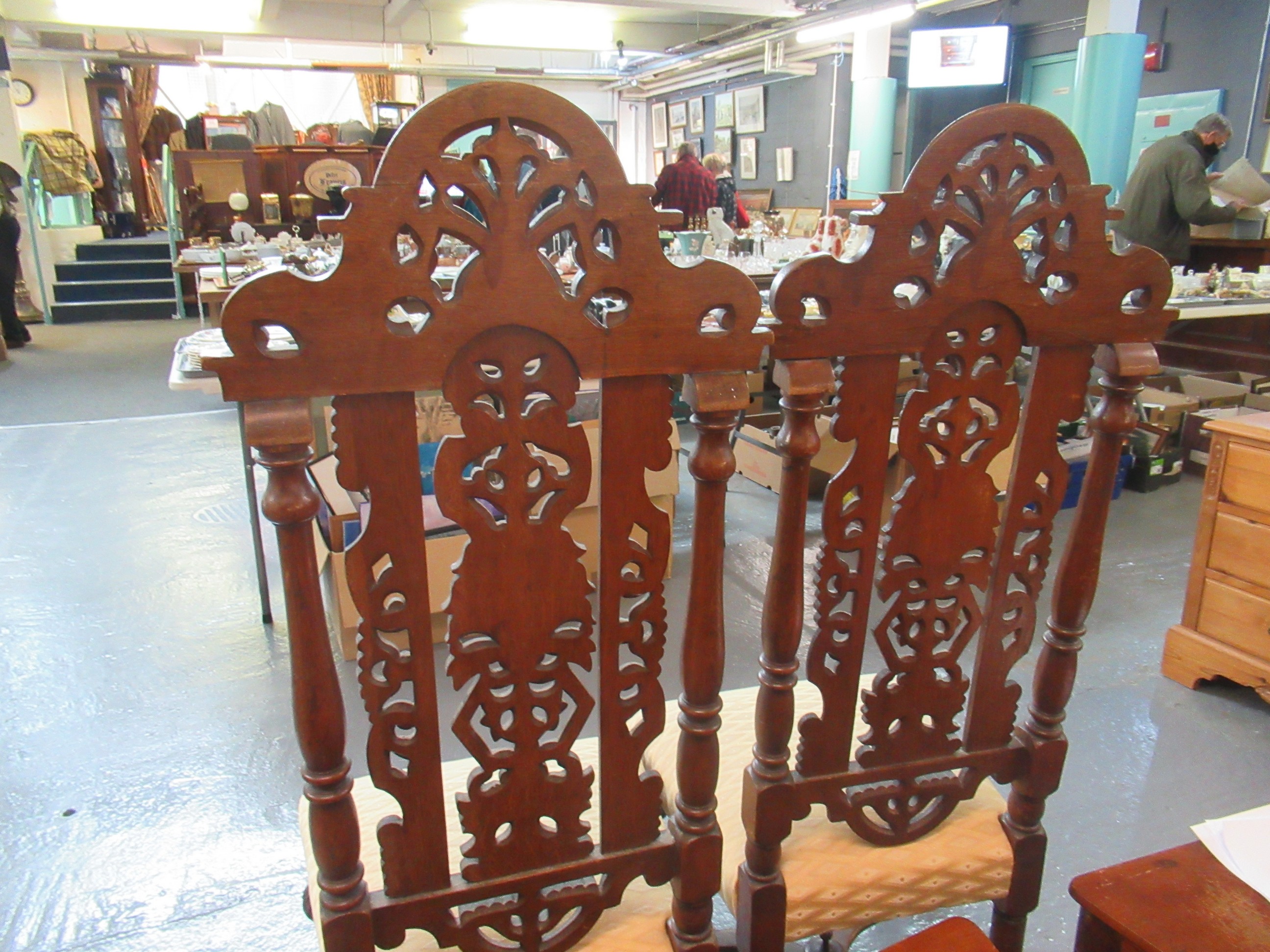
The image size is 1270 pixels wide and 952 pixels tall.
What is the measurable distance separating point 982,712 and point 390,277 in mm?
842

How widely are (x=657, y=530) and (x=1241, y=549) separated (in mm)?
2000

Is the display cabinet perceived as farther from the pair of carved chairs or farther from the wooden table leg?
the wooden table leg

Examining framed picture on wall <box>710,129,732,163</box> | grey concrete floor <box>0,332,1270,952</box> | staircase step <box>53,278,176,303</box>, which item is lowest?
grey concrete floor <box>0,332,1270,952</box>

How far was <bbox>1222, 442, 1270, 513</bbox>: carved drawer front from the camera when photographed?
2.08 meters

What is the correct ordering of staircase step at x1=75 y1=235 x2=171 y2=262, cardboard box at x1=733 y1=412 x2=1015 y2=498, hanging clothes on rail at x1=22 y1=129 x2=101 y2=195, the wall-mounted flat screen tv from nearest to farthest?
1. cardboard box at x1=733 y1=412 x2=1015 y2=498
2. the wall-mounted flat screen tv
3. hanging clothes on rail at x1=22 y1=129 x2=101 y2=195
4. staircase step at x1=75 y1=235 x2=171 y2=262

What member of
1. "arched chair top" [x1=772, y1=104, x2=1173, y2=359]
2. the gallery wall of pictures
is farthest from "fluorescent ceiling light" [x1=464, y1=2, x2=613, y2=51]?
"arched chair top" [x1=772, y1=104, x2=1173, y2=359]

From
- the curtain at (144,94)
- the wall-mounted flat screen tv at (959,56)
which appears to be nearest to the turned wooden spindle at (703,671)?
the wall-mounted flat screen tv at (959,56)

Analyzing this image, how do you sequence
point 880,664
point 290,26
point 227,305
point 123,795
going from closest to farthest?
point 227,305 < point 123,795 < point 880,664 < point 290,26

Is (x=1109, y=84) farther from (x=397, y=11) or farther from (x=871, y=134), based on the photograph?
(x=397, y=11)

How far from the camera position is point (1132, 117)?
631 cm

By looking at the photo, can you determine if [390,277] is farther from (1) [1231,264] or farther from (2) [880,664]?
(1) [1231,264]

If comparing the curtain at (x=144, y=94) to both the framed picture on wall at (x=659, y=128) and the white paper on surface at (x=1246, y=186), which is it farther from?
the white paper on surface at (x=1246, y=186)

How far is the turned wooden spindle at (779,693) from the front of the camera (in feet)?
2.88

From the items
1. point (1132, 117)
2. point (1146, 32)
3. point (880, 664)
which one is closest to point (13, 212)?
point (880, 664)
